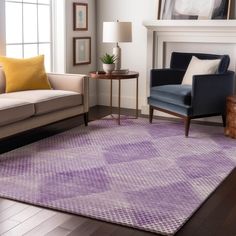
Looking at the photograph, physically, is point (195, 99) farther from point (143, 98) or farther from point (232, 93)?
point (143, 98)

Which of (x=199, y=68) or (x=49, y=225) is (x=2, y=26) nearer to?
(x=199, y=68)

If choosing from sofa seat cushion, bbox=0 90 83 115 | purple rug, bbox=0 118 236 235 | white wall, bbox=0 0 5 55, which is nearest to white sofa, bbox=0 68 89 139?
sofa seat cushion, bbox=0 90 83 115

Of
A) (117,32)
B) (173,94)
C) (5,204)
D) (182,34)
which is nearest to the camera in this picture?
(5,204)

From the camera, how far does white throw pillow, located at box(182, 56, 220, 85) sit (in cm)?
499

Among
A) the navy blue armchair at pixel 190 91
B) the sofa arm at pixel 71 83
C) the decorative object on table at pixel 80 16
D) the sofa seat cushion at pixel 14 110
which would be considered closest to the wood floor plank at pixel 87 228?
the sofa seat cushion at pixel 14 110

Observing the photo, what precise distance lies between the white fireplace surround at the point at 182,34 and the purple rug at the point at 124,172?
3.55 ft

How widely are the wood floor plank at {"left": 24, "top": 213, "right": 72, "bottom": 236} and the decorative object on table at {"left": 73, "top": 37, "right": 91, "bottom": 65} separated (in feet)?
11.2

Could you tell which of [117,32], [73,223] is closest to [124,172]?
[73,223]

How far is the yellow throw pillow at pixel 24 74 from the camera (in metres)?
4.63

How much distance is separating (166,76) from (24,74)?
166 centimetres

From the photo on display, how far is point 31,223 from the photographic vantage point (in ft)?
8.71

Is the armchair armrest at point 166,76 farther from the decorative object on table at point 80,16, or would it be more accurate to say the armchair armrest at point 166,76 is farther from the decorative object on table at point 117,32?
the decorative object on table at point 80,16

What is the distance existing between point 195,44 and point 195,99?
3.83 feet

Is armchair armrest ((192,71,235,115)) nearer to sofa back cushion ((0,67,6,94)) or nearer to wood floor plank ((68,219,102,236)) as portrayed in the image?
sofa back cushion ((0,67,6,94))
